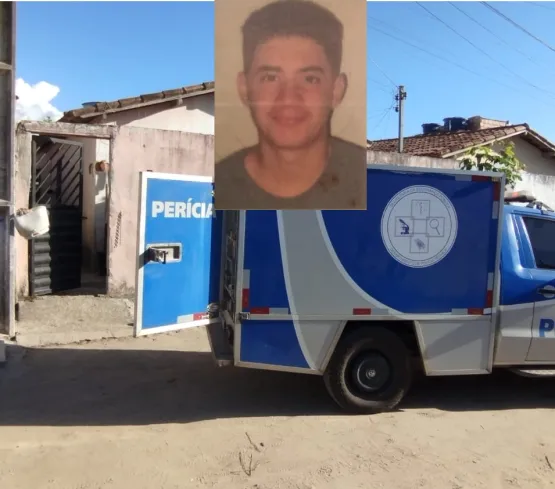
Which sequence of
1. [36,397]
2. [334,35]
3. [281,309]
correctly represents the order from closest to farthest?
1. [334,35]
2. [281,309]
3. [36,397]

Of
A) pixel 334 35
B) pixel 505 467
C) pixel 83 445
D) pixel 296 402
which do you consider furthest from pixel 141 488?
pixel 334 35

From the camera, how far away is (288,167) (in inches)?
77.6

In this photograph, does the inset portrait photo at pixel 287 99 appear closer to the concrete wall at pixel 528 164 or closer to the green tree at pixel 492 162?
the concrete wall at pixel 528 164

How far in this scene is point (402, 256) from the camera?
501 centimetres

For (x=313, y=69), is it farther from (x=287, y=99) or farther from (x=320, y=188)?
(x=320, y=188)

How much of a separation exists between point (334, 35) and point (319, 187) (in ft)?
1.70

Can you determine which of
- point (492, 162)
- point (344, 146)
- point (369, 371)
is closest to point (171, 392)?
point (369, 371)

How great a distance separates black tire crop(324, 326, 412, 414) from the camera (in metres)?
5.04

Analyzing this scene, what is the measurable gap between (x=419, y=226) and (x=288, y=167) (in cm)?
330

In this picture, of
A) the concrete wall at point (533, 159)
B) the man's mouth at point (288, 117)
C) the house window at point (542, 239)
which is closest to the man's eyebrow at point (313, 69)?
the man's mouth at point (288, 117)

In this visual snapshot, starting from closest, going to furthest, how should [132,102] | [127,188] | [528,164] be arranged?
[127,188] → [132,102] → [528,164]

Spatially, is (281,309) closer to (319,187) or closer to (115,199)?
(319,187)

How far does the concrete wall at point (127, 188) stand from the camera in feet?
30.0

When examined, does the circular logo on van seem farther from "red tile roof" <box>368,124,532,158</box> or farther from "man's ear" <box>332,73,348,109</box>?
"red tile roof" <box>368,124,532,158</box>
